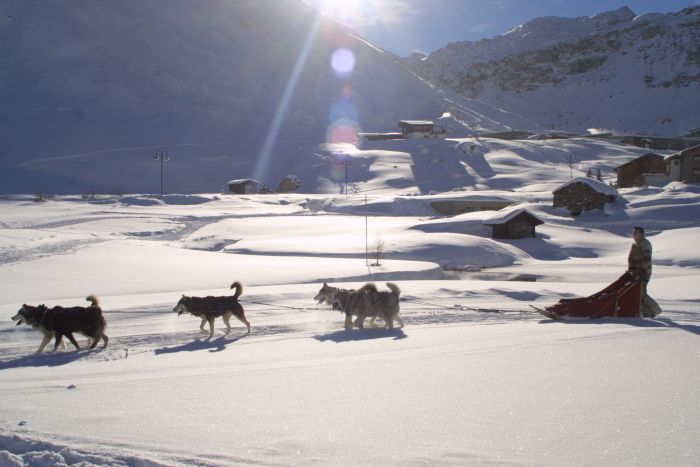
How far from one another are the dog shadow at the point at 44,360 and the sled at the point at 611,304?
7805 millimetres

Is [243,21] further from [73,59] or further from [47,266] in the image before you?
[47,266]

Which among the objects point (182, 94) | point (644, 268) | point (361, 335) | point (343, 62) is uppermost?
point (343, 62)

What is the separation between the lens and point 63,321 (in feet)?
29.1

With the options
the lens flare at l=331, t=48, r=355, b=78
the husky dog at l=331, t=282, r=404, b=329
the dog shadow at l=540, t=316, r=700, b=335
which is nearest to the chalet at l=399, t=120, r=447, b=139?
the lens flare at l=331, t=48, r=355, b=78

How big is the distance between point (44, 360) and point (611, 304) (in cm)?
924

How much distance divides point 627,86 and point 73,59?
143m

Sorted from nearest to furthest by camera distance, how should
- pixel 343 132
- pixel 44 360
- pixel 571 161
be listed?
pixel 44 360 → pixel 571 161 → pixel 343 132

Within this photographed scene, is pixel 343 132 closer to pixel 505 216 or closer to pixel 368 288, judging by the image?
pixel 505 216

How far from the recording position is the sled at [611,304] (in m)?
10.7

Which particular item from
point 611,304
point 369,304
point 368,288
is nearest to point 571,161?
point 611,304

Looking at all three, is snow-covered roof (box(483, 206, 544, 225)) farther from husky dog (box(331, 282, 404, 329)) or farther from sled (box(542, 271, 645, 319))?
husky dog (box(331, 282, 404, 329))

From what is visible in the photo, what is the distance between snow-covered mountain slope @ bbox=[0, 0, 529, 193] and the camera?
77.2 meters

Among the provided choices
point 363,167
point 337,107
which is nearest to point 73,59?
point 337,107

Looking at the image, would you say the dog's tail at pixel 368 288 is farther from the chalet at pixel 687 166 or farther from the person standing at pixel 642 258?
the chalet at pixel 687 166
